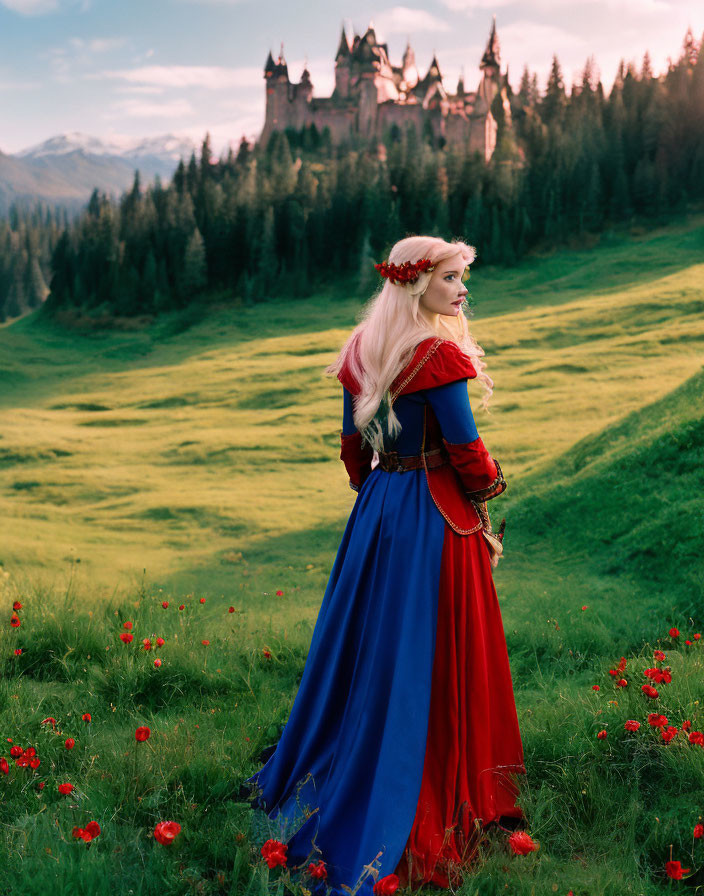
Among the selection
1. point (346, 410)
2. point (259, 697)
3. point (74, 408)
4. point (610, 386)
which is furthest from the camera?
point (74, 408)

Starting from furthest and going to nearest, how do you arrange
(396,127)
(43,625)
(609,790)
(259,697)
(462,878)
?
(396,127) → (43,625) → (259,697) → (609,790) → (462,878)

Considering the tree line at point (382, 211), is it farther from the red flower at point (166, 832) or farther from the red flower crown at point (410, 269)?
the red flower at point (166, 832)

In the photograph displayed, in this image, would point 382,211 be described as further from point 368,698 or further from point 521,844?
point 521,844

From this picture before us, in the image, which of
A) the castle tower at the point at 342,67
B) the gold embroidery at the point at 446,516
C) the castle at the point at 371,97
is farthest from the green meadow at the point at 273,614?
the castle tower at the point at 342,67

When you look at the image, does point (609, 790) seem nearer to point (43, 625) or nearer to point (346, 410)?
point (346, 410)

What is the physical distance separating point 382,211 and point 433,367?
188 ft

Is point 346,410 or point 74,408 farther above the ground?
point 346,410

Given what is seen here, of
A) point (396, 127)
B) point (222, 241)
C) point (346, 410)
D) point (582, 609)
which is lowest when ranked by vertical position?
point (582, 609)

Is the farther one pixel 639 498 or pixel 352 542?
pixel 639 498

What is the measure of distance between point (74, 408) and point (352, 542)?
29552 millimetres

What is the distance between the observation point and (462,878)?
3.18 metres

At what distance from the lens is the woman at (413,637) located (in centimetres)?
335

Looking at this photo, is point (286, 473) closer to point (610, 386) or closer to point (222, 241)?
point (610, 386)

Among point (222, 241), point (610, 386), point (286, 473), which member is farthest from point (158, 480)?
point (222, 241)
